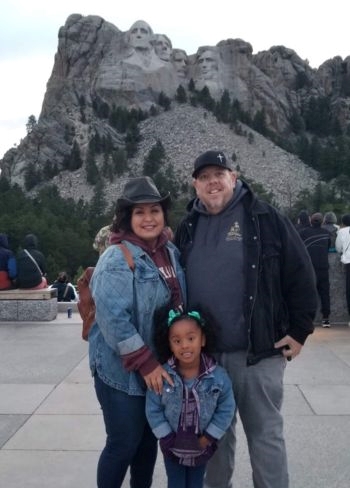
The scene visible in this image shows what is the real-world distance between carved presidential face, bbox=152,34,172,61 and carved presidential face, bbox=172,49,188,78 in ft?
5.49

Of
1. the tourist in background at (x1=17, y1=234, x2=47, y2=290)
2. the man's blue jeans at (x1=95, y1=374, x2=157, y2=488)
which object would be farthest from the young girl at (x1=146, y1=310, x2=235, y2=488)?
the tourist in background at (x1=17, y1=234, x2=47, y2=290)

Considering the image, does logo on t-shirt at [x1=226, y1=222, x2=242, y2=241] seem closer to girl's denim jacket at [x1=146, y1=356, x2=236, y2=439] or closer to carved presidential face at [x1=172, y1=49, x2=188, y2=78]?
girl's denim jacket at [x1=146, y1=356, x2=236, y2=439]

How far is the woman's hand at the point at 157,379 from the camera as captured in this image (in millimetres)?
3156

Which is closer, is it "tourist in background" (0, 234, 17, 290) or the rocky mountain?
"tourist in background" (0, 234, 17, 290)

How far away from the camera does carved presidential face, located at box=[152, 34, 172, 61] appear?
112250 millimetres

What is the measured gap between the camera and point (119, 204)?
339cm

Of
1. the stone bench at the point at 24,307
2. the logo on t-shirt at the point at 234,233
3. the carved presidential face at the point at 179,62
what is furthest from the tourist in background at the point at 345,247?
the carved presidential face at the point at 179,62

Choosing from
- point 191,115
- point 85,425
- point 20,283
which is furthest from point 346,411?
point 191,115

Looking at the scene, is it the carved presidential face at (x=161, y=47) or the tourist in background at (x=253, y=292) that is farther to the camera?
the carved presidential face at (x=161, y=47)

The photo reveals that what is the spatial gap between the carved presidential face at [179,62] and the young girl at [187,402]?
113313mm

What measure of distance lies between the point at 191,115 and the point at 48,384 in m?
97.8

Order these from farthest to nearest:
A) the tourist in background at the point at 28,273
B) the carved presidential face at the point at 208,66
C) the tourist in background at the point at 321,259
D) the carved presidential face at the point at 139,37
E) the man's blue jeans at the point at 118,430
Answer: the carved presidential face at the point at 208,66, the carved presidential face at the point at 139,37, the tourist in background at the point at 28,273, the tourist in background at the point at 321,259, the man's blue jeans at the point at 118,430

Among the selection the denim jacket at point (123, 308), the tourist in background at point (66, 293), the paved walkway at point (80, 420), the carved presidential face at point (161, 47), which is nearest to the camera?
the denim jacket at point (123, 308)

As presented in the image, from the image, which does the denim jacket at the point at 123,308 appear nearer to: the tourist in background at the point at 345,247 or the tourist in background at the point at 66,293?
the tourist in background at the point at 345,247
